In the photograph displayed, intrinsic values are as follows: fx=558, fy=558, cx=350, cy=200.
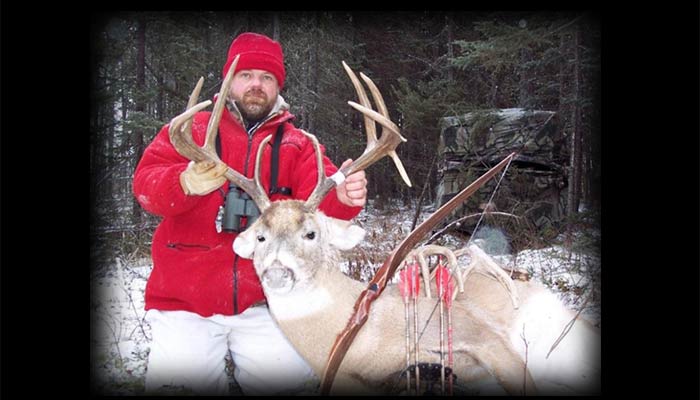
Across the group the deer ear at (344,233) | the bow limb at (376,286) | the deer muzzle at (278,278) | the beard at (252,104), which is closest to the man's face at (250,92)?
the beard at (252,104)

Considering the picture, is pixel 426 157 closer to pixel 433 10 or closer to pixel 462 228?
pixel 462 228

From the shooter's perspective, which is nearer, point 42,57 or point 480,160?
point 42,57

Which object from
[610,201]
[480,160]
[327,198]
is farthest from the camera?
[480,160]

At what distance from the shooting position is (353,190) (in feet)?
8.93

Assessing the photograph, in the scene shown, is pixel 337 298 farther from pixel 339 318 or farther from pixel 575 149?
pixel 575 149

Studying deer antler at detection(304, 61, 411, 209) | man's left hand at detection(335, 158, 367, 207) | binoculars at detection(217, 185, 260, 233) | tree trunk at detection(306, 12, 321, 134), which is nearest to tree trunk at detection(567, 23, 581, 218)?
deer antler at detection(304, 61, 411, 209)

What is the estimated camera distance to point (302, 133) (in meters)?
2.98

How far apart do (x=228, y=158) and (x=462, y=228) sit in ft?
4.64

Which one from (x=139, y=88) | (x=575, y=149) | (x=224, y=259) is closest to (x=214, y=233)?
(x=224, y=259)

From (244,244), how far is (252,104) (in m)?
0.75

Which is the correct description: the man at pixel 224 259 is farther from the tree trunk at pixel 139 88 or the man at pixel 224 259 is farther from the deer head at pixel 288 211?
the tree trunk at pixel 139 88

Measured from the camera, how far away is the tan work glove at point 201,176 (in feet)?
8.38

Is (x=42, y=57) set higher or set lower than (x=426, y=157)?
higher

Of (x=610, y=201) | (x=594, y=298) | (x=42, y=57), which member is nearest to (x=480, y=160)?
(x=610, y=201)
